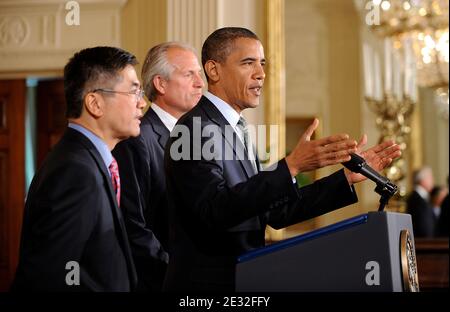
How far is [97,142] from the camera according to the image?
1944 mm

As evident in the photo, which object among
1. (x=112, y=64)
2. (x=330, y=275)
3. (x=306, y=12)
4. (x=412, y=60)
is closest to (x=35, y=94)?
(x=306, y=12)

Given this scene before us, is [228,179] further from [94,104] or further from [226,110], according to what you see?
[94,104]

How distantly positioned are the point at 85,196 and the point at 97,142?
186 millimetres

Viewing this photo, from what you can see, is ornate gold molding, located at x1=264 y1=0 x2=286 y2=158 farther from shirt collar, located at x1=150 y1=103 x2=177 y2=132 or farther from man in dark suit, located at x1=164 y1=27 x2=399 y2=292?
man in dark suit, located at x1=164 y1=27 x2=399 y2=292

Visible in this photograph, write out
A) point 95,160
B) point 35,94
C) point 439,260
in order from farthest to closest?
point 35,94, point 439,260, point 95,160

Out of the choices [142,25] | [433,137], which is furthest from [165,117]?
[433,137]

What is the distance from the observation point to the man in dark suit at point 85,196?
1.77 meters

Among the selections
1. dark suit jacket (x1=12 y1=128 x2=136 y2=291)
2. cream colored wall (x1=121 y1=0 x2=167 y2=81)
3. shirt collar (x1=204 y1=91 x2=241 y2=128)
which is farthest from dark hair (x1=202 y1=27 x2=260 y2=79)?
cream colored wall (x1=121 y1=0 x2=167 y2=81)

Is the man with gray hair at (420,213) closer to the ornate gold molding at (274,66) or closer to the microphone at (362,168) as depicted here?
the ornate gold molding at (274,66)

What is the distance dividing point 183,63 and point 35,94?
9.71ft

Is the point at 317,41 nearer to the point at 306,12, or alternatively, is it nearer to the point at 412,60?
the point at 306,12

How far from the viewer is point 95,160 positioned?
1878 mm

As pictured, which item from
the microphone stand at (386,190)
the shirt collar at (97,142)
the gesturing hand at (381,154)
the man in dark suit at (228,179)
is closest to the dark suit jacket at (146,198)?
the man in dark suit at (228,179)
